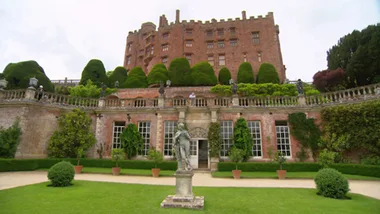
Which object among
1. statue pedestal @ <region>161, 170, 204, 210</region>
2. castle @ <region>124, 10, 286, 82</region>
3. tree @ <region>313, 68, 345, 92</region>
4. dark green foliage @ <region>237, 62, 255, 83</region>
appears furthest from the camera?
castle @ <region>124, 10, 286, 82</region>

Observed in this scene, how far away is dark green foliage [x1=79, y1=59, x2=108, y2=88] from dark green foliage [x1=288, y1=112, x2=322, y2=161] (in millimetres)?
25222

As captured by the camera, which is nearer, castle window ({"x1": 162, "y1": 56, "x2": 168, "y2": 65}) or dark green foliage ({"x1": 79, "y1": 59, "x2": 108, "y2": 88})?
dark green foliage ({"x1": 79, "y1": 59, "x2": 108, "y2": 88})

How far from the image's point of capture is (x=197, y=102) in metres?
17.0

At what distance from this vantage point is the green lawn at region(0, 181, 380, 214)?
5121 millimetres

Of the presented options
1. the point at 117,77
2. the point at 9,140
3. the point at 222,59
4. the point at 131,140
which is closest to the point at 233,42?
the point at 222,59

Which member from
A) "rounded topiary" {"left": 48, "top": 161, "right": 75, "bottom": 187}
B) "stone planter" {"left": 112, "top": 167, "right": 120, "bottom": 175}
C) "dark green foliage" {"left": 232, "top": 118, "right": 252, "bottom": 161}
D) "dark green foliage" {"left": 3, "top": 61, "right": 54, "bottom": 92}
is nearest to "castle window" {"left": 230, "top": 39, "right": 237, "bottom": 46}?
"dark green foliage" {"left": 232, "top": 118, "right": 252, "bottom": 161}

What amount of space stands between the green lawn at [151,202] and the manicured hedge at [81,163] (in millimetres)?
6671

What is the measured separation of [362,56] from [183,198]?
2953 cm

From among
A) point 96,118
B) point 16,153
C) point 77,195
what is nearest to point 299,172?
point 77,195

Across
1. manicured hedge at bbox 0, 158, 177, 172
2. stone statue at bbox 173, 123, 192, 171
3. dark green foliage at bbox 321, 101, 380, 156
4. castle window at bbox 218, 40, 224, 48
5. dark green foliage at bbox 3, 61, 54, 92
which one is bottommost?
manicured hedge at bbox 0, 158, 177, 172

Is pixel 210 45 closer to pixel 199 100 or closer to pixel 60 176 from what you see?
pixel 199 100

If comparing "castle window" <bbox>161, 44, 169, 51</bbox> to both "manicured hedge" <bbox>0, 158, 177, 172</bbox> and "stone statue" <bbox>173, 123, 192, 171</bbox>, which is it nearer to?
"manicured hedge" <bbox>0, 158, 177, 172</bbox>

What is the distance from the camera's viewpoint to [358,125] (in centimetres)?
1312

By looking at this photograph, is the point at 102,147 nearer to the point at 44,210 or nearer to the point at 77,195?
the point at 77,195
